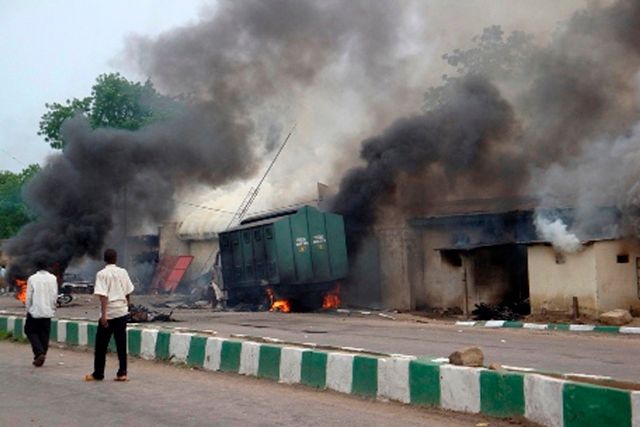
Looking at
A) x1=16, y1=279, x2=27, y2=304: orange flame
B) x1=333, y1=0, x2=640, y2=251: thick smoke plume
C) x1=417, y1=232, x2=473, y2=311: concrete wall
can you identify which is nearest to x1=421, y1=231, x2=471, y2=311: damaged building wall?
x1=417, y1=232, x2=473, y2=311: concrete wall

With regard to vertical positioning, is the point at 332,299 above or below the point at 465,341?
above

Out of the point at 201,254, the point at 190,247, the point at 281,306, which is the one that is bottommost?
the point at 281,306

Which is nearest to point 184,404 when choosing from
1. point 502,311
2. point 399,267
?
point 502,311

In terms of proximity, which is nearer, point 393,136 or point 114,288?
point 114,288

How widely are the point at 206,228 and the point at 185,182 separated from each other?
9414 mm

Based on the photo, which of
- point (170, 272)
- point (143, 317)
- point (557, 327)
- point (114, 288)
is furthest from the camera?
point (170, 272)

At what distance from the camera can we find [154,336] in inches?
496

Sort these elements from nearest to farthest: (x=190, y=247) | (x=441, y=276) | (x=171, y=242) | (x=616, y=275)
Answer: (x=616, y=275)
(x=441, y=276)
(x=190, y=247)
(x=171, y=242)

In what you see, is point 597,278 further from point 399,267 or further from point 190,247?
point 190,247

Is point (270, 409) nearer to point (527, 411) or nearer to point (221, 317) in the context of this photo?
point (527, 411)

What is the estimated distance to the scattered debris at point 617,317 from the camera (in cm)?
1875

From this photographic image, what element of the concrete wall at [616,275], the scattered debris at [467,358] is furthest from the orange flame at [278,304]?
the scattered debris at [467,358]

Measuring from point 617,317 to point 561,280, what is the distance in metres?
2.66

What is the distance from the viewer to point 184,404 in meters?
8.34
